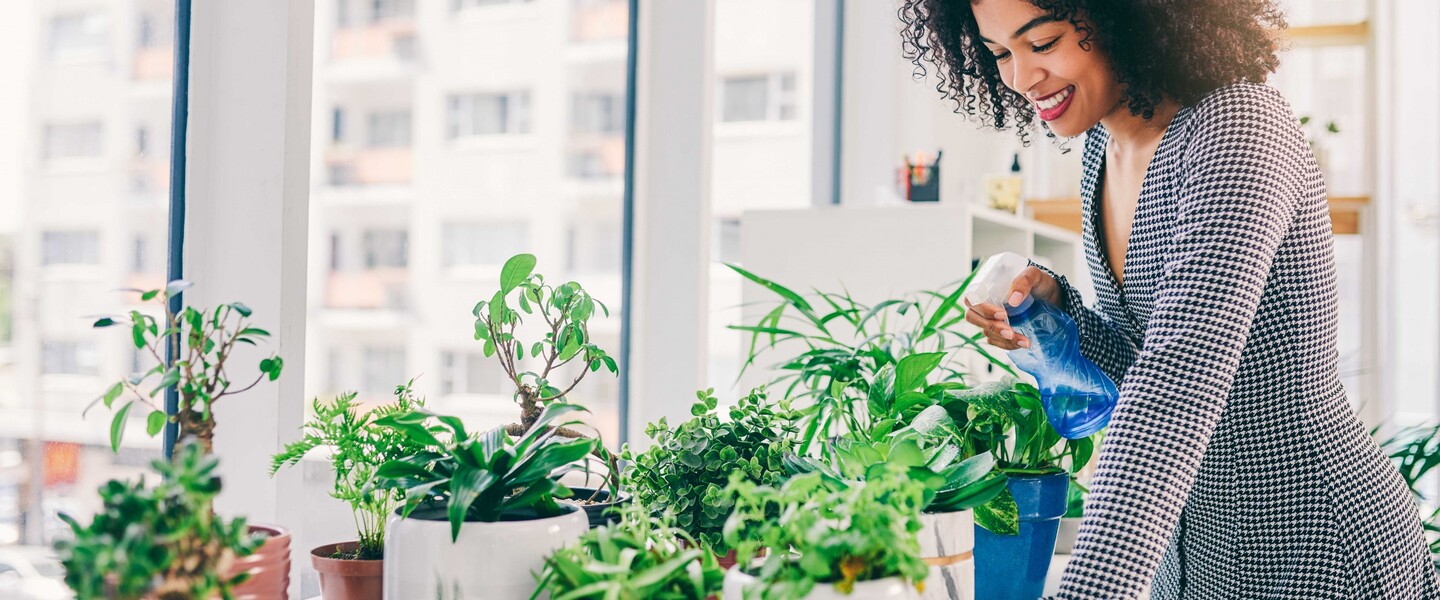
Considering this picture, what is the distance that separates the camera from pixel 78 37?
1.13m

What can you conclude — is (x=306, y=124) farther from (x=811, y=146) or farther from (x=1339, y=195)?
(x=1339, y=195)

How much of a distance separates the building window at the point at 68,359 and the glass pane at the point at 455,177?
1.53m

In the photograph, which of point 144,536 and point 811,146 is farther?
point 811,146

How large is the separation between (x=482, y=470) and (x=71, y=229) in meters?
0.62

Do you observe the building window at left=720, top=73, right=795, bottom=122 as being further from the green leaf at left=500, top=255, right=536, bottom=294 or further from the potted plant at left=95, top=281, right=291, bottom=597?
the potted plant at left=95, top=281, right=291, bottom=597

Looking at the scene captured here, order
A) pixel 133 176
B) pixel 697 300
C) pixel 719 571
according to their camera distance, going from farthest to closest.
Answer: pixel 697 300, pixel 133 176, pixel 719 571

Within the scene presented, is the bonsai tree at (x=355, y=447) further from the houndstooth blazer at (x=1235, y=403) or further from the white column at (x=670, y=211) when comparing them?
the white column at (x=670, y=211)

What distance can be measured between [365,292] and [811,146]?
6.22ft

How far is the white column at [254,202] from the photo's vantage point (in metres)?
1.23

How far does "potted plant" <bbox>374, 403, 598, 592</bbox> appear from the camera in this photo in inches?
30.5

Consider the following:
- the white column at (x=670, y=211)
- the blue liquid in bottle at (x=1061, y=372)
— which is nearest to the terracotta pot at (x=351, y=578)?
the blue liquid in bottle at (x=1061, y=372)

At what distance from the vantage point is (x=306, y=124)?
1257 mm

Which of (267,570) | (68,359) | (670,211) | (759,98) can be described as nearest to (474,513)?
(267,570)

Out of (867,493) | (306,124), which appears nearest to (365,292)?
(306,124)
